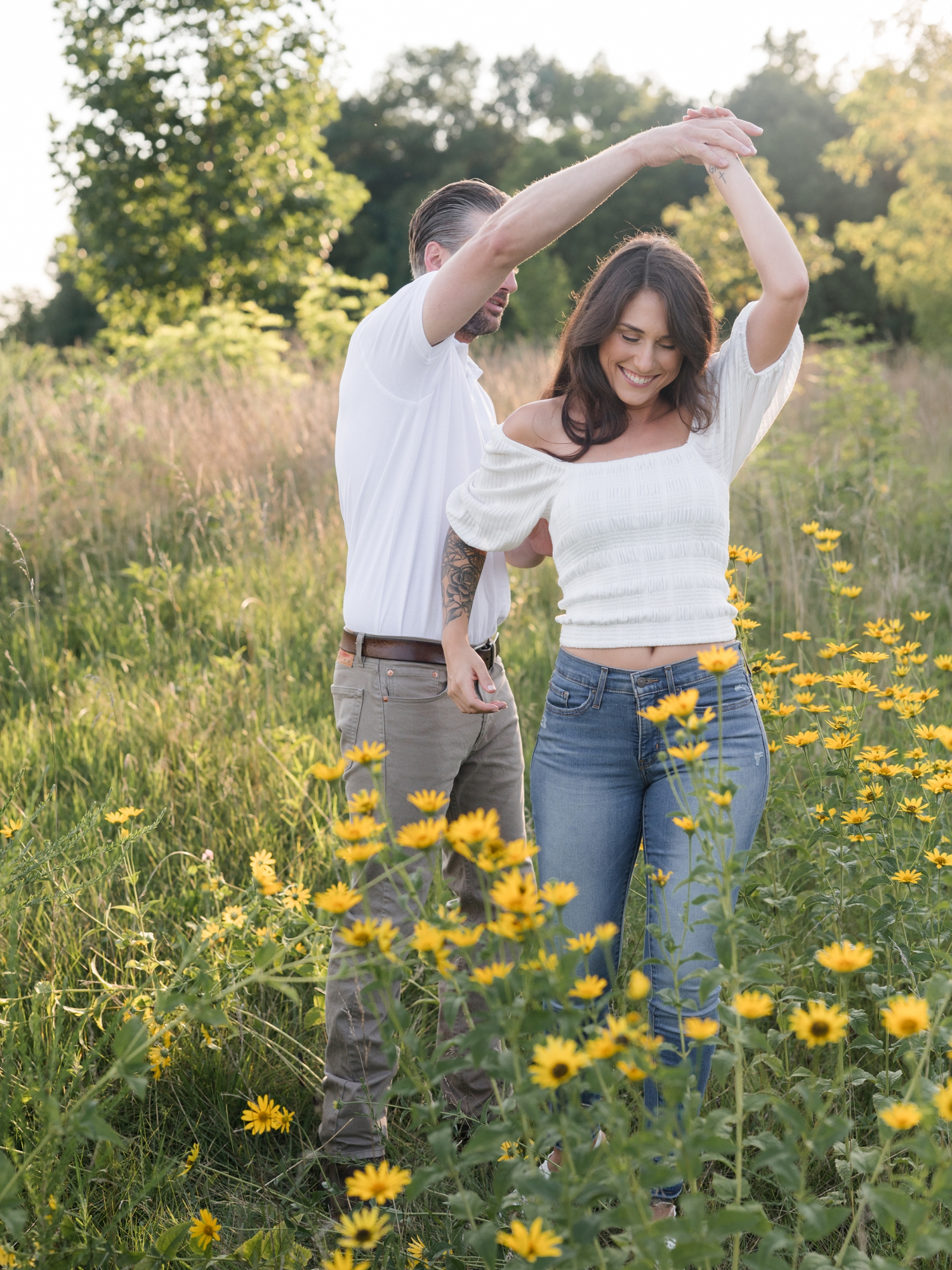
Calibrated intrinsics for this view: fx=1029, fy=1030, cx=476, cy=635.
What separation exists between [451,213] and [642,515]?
88cm

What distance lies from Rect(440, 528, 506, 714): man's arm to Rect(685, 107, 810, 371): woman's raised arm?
754mm

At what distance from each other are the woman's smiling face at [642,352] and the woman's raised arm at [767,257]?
0.19 m

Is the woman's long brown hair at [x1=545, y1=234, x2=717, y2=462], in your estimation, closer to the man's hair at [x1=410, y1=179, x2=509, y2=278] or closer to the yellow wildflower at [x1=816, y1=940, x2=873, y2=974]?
the man's hair at [x1=410, y1=179, x2=509, y2=278]

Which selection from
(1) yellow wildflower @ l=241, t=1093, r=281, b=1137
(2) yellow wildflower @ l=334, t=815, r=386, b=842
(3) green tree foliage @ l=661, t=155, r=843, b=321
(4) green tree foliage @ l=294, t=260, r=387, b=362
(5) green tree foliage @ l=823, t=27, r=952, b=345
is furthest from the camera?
(3) green tree foliage @ l=661, t=155, r=843, b=321

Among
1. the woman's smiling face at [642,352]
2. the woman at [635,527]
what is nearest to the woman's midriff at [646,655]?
the woman at [635,527]

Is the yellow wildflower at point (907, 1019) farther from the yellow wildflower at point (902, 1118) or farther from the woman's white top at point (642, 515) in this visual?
the woman's white top at point (642, 515)

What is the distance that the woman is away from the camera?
202 cm

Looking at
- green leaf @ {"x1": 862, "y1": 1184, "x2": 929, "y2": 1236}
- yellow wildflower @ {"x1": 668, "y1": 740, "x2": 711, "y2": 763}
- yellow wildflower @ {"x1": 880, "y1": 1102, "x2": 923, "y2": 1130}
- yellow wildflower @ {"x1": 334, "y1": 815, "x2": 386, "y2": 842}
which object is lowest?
green leaf @ {"x1": 862, "y1": 1184, "x2": 929, "y2": 1236}

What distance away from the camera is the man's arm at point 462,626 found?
213 centimetres

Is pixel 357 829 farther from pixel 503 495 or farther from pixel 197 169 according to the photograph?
pixel 197 169

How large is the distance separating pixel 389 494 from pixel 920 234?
52.1ft

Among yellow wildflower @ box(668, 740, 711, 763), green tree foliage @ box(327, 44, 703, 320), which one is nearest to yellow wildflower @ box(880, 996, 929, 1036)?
yellow wildflower @ box(668, 740, 711, 763)

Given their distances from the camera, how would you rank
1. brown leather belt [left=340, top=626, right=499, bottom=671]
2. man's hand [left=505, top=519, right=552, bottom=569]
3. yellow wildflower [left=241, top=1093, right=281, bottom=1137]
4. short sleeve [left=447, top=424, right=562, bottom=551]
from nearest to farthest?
yellow wildflower [left=241, top=1093, right=281, bottom=1137], short sleeve [left=447, top=424, right=562, bottom=551], brown leather belt [left=340, top=626, right=499, bottom=671], man's hand [left=505, top=519, right=552, bottom=569]

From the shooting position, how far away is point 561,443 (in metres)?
2.17
